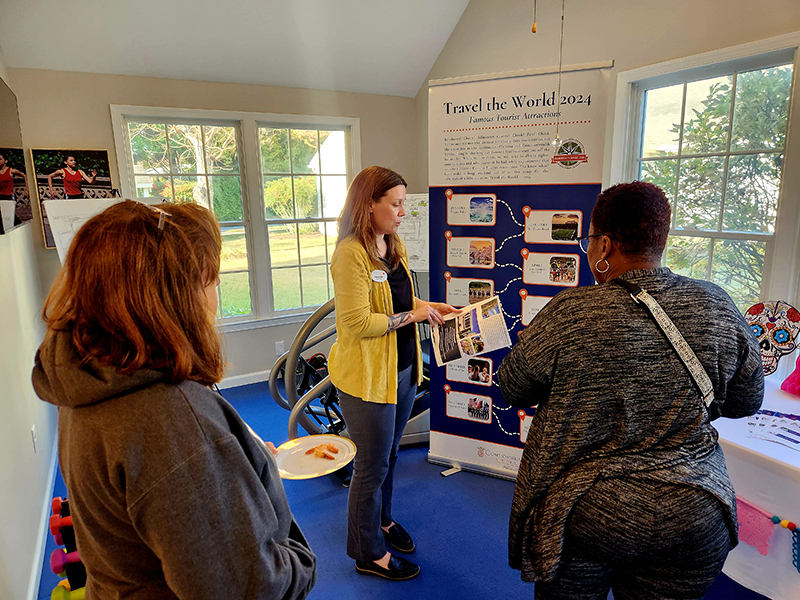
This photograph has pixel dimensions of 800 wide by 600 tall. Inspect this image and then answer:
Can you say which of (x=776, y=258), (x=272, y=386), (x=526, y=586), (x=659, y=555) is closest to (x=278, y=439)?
(x=272, y=386)

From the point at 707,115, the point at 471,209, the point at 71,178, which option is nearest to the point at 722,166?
the point at 707,115

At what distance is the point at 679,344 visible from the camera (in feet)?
3.33

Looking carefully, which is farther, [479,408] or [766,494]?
[479,408]

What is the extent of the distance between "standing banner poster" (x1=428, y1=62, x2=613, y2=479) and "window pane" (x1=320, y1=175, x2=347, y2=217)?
2135mm

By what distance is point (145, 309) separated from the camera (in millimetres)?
690

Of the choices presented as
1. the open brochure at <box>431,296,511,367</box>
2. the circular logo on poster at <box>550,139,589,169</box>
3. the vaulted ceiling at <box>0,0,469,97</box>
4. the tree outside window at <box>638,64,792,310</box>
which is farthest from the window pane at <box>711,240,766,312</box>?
the vaulted ceiling at <box>0,0,469,97</box>

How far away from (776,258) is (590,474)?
179 cm

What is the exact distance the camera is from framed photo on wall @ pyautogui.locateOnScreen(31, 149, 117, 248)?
3227 mm

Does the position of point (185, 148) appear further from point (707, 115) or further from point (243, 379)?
point (707, 115)

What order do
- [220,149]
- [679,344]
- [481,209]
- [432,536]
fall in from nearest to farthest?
1. [679,344]
2. [432,536]
3. [481,209]
4. [220,149]

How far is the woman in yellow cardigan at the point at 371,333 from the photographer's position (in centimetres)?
167

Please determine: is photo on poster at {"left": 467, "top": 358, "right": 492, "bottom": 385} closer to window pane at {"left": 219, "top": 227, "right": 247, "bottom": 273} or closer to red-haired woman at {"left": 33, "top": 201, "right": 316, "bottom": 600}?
red-haired woman at {"left": 33, "top": 201, "right": 316, "bottom": 600}

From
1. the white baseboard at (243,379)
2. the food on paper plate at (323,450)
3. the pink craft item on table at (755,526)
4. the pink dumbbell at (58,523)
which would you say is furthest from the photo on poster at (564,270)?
the white baseboard at (243,379)

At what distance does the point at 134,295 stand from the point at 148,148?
140 inches
